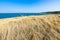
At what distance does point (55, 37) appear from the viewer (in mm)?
4441

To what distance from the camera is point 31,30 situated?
4750 millimetres

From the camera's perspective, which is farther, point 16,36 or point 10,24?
point 10,24

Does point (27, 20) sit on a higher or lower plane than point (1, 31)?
higher

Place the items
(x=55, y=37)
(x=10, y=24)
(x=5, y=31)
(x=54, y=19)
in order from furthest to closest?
(x=54, y=19) < (x=10, y=24) < (x=5, y=31) < (x=55, y=37)

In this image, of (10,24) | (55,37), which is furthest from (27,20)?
(55,37)

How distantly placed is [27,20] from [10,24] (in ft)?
2.37

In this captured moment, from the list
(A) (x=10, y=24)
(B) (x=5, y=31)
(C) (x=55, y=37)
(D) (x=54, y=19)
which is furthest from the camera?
(D) (x=54, y=19)

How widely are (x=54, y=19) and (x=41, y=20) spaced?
23.5 inches

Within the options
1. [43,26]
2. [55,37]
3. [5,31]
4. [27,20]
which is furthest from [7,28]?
[55,37]

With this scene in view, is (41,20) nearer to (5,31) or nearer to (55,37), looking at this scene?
(55,37)

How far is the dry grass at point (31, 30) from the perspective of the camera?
14.9 ft

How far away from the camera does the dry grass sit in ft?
14.9

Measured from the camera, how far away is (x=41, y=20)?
17.4 feet

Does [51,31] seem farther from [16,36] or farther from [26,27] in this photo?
[16,36]
